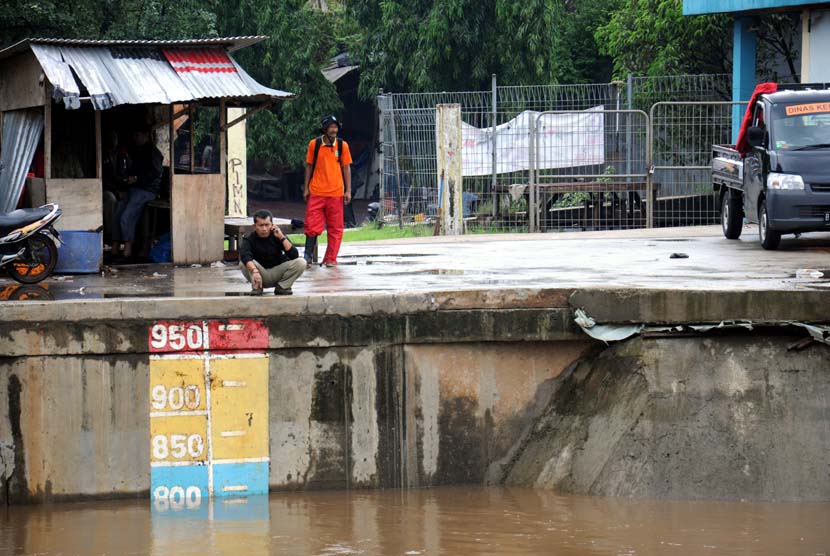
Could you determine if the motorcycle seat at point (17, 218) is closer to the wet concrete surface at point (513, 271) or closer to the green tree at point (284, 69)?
the wet concrete surface at point (513, 271)

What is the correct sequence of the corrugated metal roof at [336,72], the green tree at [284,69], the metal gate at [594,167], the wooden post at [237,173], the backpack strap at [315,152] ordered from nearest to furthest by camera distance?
the backpack strap at [315,152]
the wooden post at [237,173]
the metal gate at [594,167]
the green tree at [284,69]
the corrugated metal roof at [336,72]

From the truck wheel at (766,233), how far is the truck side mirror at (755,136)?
65 cm

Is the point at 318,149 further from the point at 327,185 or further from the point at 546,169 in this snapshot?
the point at 546,169

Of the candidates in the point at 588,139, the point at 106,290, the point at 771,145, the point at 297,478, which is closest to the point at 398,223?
the point at 588,139

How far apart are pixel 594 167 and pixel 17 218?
442 inches

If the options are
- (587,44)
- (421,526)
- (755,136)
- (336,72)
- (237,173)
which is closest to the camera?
(421,526)

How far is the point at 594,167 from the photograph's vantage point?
2027cm

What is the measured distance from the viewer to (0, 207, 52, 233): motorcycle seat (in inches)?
441

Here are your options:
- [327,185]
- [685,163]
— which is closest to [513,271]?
[327,185]

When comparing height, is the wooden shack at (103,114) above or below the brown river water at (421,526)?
above

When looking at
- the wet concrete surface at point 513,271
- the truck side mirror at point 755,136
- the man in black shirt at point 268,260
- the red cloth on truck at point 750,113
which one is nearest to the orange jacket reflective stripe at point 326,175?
the wet concrete surface at point 513,271

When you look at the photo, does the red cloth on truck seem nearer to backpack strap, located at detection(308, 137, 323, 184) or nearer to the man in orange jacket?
the man in orange jacket

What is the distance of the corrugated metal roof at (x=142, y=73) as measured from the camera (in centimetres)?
1177

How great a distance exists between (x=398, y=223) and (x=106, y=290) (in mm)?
10875
